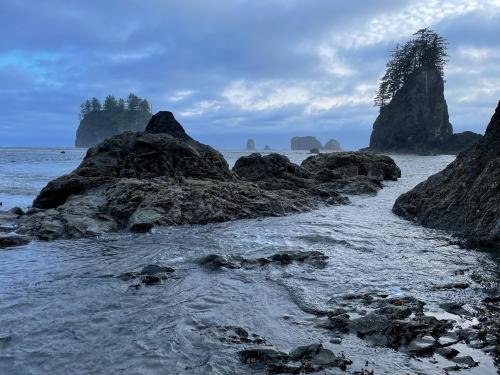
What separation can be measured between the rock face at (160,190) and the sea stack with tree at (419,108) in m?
86.6

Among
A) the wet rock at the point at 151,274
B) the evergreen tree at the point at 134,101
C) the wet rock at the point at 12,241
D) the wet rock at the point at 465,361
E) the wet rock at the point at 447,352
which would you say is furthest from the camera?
the evergreen tree at the point at 134,101

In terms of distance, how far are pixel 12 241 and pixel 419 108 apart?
10993 centimetres

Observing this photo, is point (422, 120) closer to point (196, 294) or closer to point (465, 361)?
point (196, 294)

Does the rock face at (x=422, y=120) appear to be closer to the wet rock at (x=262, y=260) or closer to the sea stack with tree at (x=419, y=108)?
the sea stack with tree at (x=419, y=108)

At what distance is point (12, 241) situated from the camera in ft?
39.9

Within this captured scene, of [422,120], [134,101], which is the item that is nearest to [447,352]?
[422,120]

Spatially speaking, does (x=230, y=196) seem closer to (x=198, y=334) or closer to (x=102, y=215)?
(x=102, y=215)

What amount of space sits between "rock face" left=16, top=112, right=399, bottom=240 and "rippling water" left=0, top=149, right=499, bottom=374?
4.75 feet

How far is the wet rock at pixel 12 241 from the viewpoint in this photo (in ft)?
39.3

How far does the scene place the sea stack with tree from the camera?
106 m

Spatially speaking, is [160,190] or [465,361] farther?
[160,190]

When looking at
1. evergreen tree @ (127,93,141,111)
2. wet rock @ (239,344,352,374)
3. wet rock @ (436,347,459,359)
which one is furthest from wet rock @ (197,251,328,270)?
evergreen tree @ (127,93,141,111)

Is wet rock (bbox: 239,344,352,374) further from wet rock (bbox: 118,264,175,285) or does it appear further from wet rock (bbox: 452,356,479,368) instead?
wet rock (bbox: 118,264,175,285)

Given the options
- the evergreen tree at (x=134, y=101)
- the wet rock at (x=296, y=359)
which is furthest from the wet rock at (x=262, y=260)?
the evergreen tree at (x=134, y=101)
